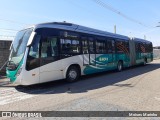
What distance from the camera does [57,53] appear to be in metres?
9.73

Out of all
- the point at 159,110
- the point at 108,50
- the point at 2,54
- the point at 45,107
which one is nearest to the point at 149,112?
the point at 159,110

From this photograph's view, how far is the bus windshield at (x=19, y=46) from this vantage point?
8664mm

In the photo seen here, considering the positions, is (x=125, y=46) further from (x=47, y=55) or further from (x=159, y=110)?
(x=159, y=110)

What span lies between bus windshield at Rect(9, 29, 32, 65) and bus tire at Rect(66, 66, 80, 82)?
2.79 meters

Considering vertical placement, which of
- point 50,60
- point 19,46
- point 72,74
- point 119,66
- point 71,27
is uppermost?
point 71,27

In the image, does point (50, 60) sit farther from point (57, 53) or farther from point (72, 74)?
point (72, 74)

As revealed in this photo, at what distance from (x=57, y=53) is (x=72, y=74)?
1.64 m

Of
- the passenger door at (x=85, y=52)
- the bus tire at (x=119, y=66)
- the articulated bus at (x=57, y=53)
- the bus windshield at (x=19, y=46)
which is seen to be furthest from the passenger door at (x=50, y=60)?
the bus tire at (x=119, y=66)

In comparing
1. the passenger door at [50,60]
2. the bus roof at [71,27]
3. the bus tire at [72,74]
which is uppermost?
the bus roof at [71,27]

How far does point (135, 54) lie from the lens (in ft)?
65.6

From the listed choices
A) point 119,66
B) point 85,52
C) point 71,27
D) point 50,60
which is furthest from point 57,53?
point 119,66

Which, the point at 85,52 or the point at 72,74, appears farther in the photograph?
the point at 85,52

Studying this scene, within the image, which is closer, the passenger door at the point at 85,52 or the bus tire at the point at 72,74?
the bus tire at the point at 72,74

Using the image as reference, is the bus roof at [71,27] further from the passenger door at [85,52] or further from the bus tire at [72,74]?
the bus tire at [72,74]
